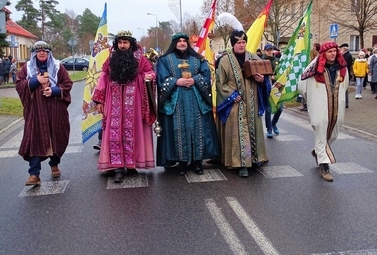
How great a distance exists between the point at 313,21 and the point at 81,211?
36588 mm

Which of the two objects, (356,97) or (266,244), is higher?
(356,97)

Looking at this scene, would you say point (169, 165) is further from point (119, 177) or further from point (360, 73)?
point (360, 73)

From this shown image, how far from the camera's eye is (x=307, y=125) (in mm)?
10859

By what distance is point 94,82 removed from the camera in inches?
299

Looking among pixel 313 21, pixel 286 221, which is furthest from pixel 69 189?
pixel 313 21

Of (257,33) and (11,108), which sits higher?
(257,33)

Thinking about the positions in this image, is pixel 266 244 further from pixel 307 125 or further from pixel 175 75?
pixel 307 125

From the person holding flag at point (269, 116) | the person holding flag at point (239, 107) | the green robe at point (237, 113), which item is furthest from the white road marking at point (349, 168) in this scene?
the person holding flag at point (269, 116)

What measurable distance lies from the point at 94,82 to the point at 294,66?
130 inches

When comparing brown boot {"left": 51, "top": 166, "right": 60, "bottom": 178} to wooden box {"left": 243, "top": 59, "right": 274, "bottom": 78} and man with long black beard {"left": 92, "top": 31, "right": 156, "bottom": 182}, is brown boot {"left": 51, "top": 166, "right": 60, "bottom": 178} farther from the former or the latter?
wooden box {"left": 243, "top": 59, "right": 274, "bottom": 78}

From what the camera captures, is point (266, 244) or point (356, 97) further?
point (356, 97)

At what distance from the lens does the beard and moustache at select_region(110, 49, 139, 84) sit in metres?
5.93

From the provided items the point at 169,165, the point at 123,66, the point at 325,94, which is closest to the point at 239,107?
the point at 325,94

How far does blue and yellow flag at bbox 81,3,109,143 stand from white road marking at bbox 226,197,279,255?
3.07m
